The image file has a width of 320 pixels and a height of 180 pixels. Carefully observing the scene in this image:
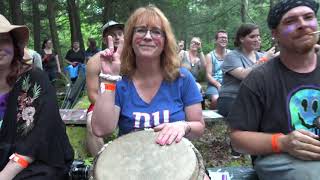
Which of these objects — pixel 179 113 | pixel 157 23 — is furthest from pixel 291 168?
pixel 157 23

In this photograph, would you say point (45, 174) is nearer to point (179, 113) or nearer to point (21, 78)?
point (21, 78)

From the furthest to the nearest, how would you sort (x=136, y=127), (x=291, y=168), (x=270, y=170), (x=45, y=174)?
(x=136, y=127), (x=45, y=174), (x=270, y=170), (x=291, y=168)

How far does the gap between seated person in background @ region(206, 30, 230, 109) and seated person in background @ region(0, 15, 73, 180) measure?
3.97 metres

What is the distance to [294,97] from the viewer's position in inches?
88.9

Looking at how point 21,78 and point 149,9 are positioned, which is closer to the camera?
point 21,78

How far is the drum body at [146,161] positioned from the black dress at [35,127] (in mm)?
471

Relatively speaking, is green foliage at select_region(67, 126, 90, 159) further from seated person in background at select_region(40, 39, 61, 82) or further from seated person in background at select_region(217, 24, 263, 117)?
seated person in background at select_region(40, 39, 61, 82)

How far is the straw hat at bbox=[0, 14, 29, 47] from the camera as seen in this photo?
257 cm

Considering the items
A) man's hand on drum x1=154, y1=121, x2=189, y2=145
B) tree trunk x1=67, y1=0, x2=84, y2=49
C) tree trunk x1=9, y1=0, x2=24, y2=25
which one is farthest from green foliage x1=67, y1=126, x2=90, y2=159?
tree trunk x1=67, y1=0, x2=84, y2=49

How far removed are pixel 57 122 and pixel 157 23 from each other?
93cm

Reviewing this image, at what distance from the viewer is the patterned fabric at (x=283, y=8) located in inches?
91.5

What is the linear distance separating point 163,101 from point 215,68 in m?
3.86

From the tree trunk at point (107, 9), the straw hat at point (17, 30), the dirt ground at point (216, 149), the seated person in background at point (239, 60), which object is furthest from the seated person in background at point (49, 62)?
the straw hat at point (17, 30)

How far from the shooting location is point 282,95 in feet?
7.43
